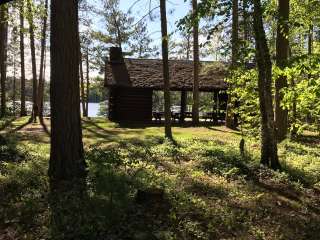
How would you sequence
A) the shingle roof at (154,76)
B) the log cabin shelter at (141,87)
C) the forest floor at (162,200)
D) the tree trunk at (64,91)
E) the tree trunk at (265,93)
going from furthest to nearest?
the log cabin shelter at (141,87)
the shingle roof at (154,76)
the tree trunk at (265,93)
the tree trunk at (64,91)
the forest floor at (162,200)

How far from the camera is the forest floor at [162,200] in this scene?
7.71m

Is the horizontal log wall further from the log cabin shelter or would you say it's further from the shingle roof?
the shingle roof

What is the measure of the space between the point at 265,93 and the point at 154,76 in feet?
66.8

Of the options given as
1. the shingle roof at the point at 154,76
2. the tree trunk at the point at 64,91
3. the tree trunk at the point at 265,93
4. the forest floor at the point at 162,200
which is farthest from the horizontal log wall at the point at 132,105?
the tree trunk at the point at 64,91

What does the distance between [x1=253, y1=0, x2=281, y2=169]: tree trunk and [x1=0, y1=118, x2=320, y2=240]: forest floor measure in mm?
487

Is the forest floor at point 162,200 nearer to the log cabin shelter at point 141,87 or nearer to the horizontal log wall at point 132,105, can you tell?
the log cabin shelter at point 141,87

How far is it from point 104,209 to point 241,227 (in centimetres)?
262

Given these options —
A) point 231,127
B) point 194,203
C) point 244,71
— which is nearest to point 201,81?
point 231,127

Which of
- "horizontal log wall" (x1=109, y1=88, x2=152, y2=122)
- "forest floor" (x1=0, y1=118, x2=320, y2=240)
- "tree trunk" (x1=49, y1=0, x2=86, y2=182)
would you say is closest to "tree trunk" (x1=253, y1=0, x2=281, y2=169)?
"forest floor" (x1=0, y1=118, x2=320, y2=240)

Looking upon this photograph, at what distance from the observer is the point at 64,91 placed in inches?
389

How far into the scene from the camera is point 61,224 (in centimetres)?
762

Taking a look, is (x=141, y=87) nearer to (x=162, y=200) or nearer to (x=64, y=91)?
(x=64, y=91)

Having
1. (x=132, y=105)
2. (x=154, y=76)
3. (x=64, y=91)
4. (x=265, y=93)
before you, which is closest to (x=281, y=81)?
(x=265, y=93)

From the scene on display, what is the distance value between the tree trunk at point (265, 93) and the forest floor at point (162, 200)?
1.60 feet
